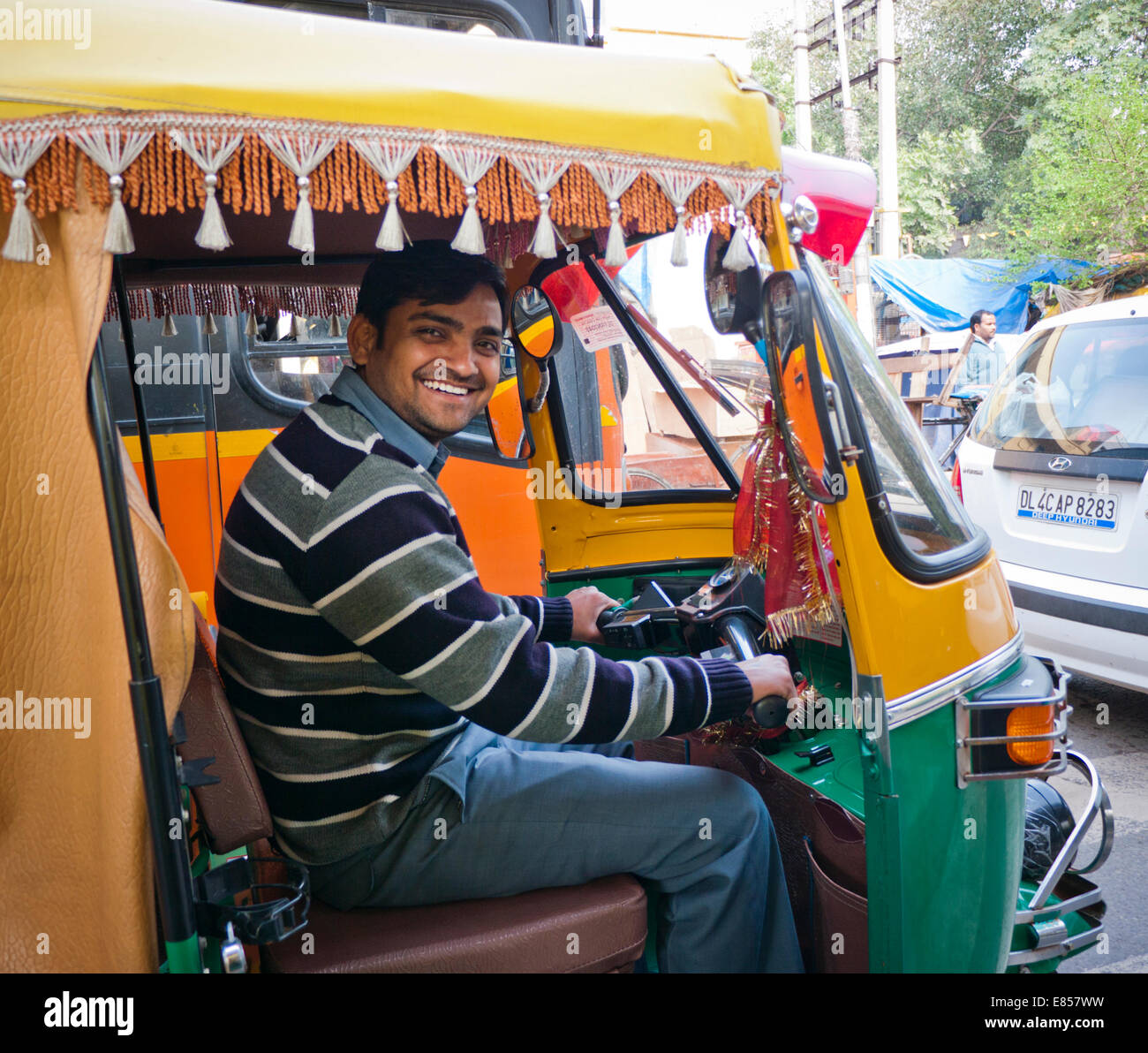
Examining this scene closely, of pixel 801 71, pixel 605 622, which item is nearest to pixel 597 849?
pixel 605 622

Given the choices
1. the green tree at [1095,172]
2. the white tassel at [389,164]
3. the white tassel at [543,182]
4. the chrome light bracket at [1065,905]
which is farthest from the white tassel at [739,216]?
the green tree at [1095,172]

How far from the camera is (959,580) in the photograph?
188 cm

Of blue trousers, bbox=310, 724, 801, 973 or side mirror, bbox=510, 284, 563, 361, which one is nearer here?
blue trousers, bbox=310, 724, 801, 973

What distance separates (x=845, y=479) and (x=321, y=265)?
5.62ft

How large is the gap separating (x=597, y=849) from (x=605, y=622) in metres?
0.81

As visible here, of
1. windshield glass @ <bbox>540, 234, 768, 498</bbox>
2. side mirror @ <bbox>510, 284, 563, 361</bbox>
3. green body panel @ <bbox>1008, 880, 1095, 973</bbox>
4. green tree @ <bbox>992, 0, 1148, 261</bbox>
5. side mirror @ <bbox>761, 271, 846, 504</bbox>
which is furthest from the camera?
green tree @ <bbox>992, 0, 1148, 261</bbox>

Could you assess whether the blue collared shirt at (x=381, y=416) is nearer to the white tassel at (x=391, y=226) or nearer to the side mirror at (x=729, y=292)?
the white tassel at (x=391, y=226)

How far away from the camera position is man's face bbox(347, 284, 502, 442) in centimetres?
191

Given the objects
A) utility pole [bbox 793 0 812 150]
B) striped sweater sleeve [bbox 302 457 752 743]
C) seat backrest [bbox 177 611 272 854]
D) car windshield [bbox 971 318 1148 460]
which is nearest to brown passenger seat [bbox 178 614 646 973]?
seat backrest [bbox 177 611 272 854]

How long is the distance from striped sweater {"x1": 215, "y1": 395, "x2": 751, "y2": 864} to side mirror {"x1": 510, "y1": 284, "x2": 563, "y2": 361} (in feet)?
4.18

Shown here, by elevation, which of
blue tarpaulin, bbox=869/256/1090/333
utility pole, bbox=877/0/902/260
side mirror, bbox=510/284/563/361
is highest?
utility pole, bbox=877/0/902/260

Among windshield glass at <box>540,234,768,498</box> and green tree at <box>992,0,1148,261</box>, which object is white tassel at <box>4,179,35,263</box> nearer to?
windshield glass at <box>540,234,768,498</box>

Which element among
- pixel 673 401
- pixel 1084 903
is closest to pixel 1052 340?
pixel 673 401
